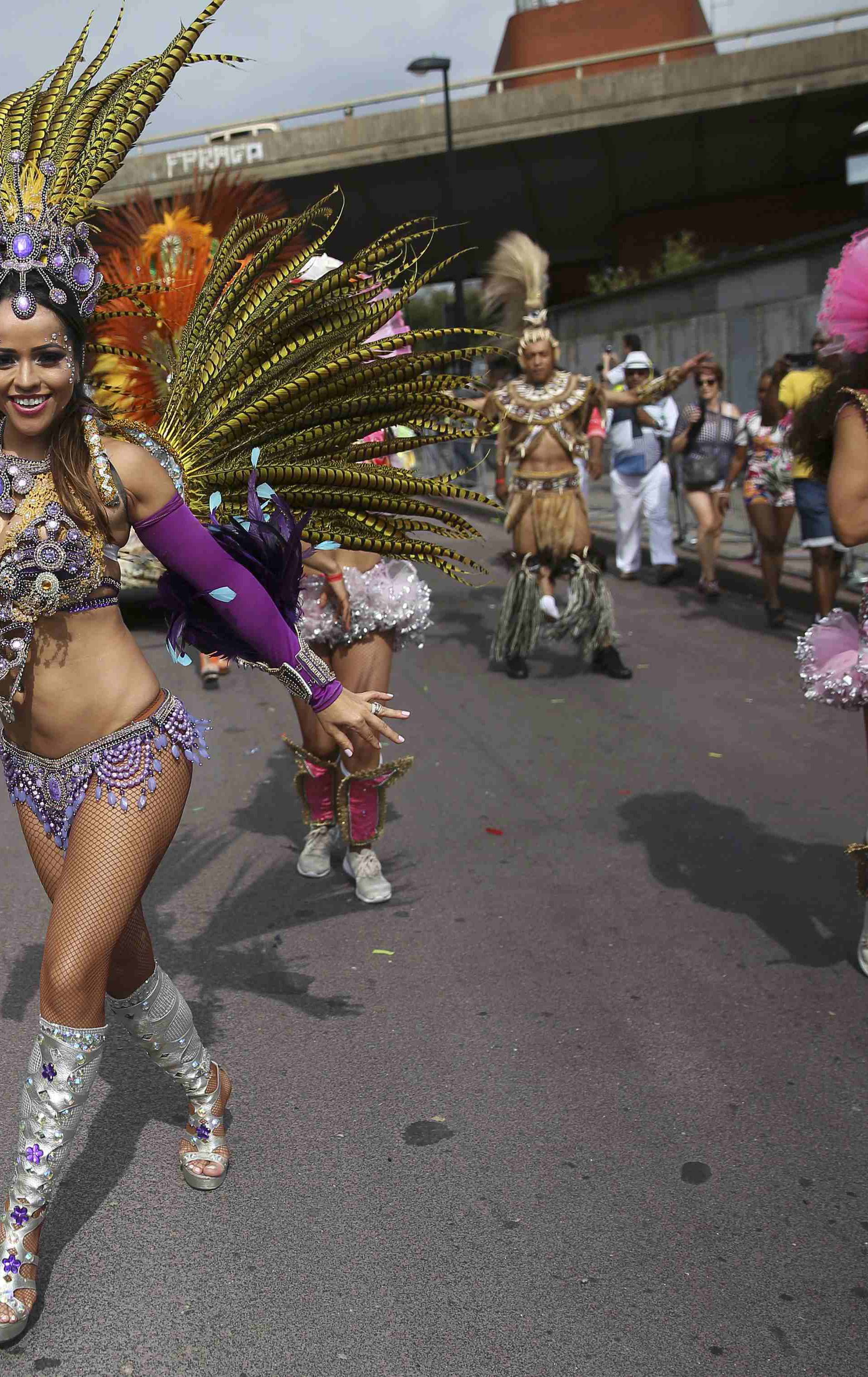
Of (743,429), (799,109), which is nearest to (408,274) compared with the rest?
(743,429)

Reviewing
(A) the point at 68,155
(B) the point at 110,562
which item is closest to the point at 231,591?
(B) the point at 110,562

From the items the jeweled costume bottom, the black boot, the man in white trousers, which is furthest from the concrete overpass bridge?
the jeweled costume bottom

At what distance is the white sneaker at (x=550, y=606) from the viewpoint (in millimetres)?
8875

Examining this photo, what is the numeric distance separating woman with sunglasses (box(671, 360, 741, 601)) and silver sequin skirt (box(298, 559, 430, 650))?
683 centimetres

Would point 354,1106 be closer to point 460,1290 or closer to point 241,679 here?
point 460,1290

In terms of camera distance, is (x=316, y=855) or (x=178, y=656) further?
(x=316, y=855)

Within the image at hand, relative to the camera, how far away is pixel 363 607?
4.76 m

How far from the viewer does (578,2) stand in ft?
139

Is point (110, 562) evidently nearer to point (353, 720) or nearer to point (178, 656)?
point (178, 656)

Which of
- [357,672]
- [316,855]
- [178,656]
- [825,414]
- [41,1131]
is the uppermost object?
[825,414]

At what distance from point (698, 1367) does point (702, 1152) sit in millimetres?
739

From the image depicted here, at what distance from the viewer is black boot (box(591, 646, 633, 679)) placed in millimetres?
8508

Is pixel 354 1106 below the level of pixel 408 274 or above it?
below

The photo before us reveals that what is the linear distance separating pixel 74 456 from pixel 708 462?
31.0 ft
